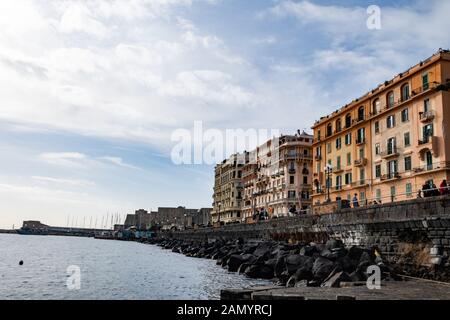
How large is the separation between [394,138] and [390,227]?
2404 centimetres

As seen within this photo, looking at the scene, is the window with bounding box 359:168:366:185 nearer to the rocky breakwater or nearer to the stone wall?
the stone wall

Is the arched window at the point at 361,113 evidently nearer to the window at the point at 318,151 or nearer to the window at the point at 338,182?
the window at the point at 338,182

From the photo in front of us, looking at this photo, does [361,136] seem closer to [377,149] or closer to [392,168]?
[377,149]

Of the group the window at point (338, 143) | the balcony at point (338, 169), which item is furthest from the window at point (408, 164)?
the window at point (338, 143)

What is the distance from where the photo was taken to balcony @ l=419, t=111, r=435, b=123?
39.7 m

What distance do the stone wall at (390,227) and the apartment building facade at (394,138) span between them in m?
3.75

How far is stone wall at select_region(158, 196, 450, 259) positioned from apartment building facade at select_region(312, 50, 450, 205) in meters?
3.75

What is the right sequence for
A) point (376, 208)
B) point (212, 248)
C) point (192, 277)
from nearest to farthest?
point (376, 208) → point (192, 277) → point (212, 248)

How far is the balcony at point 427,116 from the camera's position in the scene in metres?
39.7

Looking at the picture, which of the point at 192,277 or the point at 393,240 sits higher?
the point at 393,240
